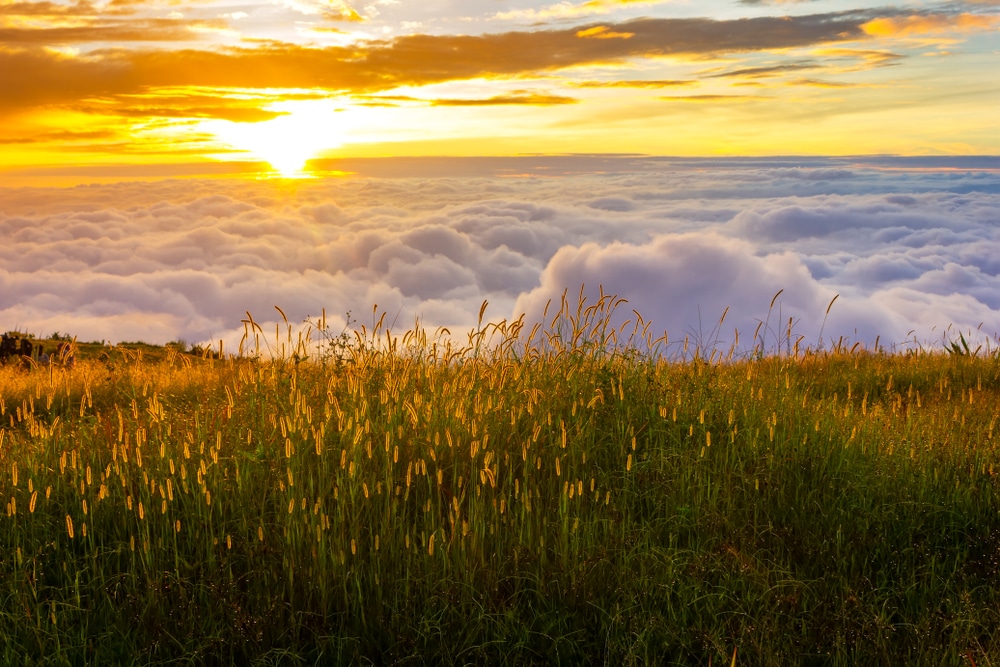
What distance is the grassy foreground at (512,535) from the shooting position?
4.07 m

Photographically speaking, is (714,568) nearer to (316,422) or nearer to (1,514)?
(316,422)

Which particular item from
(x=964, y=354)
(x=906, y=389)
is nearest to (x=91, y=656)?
(x=906, y=389)

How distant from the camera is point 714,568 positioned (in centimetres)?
445

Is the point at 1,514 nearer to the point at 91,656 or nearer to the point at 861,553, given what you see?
the point at 91,656

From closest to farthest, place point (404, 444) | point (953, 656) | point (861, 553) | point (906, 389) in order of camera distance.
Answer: point (953, 656) → point (861, 553) → point (404, 444) → point (906, 389)

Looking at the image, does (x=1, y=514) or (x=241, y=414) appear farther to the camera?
(x=241, y=414)

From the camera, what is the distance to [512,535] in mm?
4520

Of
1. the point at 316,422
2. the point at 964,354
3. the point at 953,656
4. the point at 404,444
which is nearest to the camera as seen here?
the point at 953,656

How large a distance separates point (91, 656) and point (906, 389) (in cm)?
922

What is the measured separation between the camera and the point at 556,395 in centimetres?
625

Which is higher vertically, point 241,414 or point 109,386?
point 241,414

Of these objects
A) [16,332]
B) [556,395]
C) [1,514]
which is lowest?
[16,332]

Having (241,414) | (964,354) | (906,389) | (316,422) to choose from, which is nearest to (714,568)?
(316,422)

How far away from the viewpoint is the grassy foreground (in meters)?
4.07
